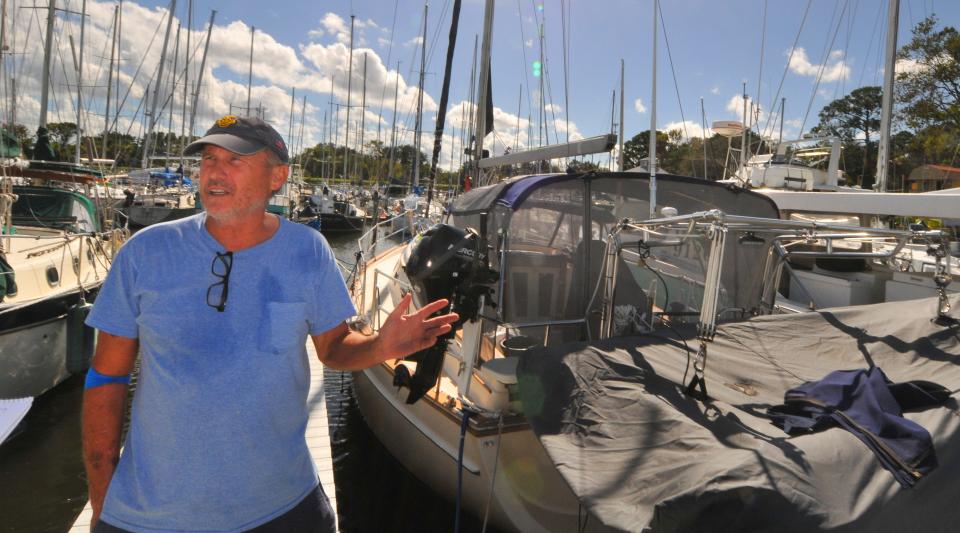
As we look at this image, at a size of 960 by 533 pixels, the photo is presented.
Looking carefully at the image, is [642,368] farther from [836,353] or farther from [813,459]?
[836,353]

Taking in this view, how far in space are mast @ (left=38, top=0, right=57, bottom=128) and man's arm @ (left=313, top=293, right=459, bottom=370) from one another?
1567 centimetres

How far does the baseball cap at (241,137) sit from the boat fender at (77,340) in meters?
7.64

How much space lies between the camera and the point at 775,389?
3.15m

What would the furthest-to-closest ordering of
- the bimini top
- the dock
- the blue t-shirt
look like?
the bimini top
the dock
the blue t-shirt

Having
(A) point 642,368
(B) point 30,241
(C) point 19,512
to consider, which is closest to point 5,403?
(C) point 19,512

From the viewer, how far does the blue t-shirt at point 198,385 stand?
165cm

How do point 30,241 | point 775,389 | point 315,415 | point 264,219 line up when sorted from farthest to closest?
1. point 30,241
2. point 315,415
3. point 775,389
4. point 264,219

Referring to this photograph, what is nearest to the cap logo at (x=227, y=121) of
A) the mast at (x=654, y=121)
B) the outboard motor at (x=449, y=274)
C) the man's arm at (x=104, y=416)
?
the man's arm at (x=104, y=416)

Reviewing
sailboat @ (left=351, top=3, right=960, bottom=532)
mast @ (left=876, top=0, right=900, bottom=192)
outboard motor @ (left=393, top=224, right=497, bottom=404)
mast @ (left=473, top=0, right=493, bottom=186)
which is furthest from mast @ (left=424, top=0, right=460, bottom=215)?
mast @ (left=876, top=0, right=900, bottom=192)

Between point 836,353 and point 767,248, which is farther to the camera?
point 767,248

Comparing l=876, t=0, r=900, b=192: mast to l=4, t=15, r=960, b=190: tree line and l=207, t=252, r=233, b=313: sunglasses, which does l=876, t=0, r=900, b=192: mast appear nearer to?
l=4, t=15, r=960, b=190: tree line

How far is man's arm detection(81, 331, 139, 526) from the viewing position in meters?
1.70

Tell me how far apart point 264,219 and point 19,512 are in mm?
5844

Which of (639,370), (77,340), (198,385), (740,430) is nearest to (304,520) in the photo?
(198,385)
